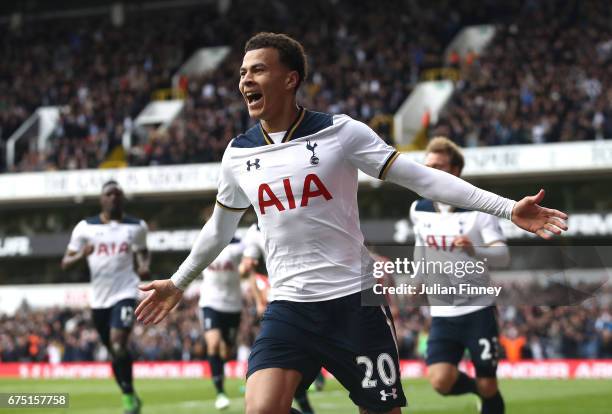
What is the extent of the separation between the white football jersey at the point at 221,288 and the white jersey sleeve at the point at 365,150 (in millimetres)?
9377

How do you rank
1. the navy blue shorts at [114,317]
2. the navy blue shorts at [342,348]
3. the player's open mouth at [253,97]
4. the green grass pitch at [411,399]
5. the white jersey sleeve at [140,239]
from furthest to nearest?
1. the green grass pitch at [411,399]
2. the white jersey sleeve at [140,239]
3. the navy blue shorts at [114,317]
4. the player's open mouth at [253,97]
5. the navy blue shorts at [342,348]

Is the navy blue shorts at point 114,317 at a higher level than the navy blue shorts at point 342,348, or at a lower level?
higher

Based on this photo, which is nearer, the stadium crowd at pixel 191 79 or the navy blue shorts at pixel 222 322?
the navy blue shorts at pixel 222 322

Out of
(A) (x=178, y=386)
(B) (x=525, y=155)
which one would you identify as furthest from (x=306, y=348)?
(B) (x=525, y=155)

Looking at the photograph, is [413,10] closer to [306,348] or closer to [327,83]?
[327,83]

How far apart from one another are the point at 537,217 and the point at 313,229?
1176 millimetres

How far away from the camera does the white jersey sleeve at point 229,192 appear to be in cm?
599

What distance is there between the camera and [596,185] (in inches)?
1253

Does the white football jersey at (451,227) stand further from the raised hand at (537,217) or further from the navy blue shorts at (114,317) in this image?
the navy blue shorts at (114,317)

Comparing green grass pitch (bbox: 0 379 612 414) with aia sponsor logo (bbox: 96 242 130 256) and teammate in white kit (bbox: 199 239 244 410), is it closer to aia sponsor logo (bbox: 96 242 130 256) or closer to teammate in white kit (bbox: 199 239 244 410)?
teammate in white kit (bbox: 199 239 244 410)

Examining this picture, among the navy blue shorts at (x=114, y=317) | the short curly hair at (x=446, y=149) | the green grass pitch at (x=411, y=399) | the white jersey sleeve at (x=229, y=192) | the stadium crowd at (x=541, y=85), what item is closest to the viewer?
the white jersey sleeve at (x=229, y=192)

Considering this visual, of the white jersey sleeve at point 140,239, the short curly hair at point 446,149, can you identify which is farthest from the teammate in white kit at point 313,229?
the white jersey sleeve at point 140,239

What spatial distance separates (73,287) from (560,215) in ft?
111

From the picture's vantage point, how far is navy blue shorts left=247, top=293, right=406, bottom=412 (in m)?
5.72
